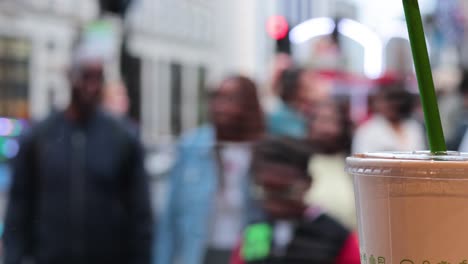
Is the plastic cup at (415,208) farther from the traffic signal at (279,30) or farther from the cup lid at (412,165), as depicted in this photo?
the traffic signal at (279,30)

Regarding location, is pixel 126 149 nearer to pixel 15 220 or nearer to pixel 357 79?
pixel 15 220

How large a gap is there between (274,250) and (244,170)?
115 cm

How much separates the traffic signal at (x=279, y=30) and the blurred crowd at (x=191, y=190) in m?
9.84

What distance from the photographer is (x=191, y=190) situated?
3707mm

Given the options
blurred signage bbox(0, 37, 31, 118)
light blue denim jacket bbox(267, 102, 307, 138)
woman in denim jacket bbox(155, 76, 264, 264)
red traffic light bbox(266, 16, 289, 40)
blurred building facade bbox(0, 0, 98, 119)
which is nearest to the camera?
woman in denim jacket bbox(155, 76, 264, 264)

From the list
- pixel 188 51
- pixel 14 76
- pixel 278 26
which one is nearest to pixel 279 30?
pixel 278 26

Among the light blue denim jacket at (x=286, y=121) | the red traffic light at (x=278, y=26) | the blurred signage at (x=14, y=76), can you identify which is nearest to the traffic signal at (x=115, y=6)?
the light blue denim jacket at (x=286, y=121)

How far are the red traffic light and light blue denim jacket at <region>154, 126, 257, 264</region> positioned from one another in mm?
10805

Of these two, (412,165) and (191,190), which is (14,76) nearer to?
(191,190)

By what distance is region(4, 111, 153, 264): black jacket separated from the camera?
10.3 feet

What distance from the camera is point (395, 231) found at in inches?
33.0

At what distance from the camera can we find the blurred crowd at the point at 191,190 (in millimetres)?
2629

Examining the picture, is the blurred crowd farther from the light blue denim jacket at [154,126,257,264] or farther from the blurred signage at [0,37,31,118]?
the blurred signage at [0,37,31,118]

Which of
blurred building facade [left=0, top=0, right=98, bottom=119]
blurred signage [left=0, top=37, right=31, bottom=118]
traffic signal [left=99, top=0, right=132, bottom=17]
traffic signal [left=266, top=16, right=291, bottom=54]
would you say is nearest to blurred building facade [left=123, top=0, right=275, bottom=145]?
traffic signal [left=266, top=16, right=291, bottom=54]
